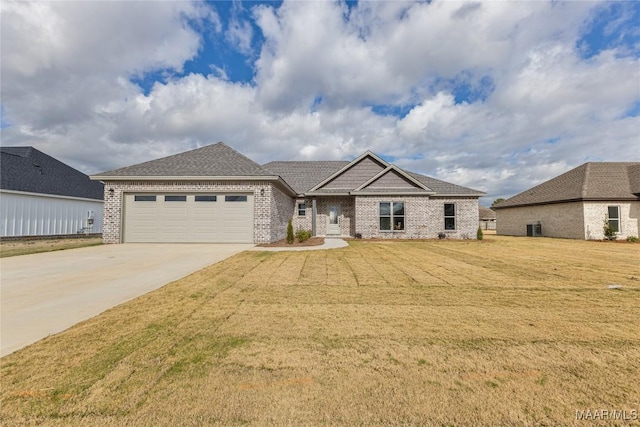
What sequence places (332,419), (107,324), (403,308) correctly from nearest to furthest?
(332,419), (107,324), (403,308)

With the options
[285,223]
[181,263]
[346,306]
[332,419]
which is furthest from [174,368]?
[285,223]

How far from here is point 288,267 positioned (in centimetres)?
808

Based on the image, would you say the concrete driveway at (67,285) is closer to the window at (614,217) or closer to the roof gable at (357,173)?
the roof gable at (357,173)

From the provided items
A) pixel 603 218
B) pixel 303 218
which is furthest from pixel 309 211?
pixel 603 218

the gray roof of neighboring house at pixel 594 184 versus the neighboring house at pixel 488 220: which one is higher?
the gray roof of neighboring house at pixel 594 184

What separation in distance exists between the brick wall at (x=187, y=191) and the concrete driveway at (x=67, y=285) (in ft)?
16.6

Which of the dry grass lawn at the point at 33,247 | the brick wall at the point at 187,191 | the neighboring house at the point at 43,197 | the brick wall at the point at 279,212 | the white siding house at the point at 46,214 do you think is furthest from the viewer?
the neighboring house at the point at 43,197

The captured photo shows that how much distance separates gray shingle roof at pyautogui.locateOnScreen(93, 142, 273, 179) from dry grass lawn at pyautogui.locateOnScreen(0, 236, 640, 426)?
10.6 m

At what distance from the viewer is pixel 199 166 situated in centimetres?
1559

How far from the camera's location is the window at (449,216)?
19.7m

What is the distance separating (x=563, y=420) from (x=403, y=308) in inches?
96.0

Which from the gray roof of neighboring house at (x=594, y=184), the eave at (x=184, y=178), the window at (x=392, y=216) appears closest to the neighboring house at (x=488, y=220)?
the gray roof of neighboring house at (x=594, y=184)

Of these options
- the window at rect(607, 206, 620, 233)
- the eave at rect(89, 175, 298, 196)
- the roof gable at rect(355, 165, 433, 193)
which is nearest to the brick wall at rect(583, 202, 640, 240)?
the window at rect(607, 206, 620, 233)

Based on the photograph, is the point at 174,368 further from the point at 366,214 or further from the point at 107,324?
the point at 366,214
